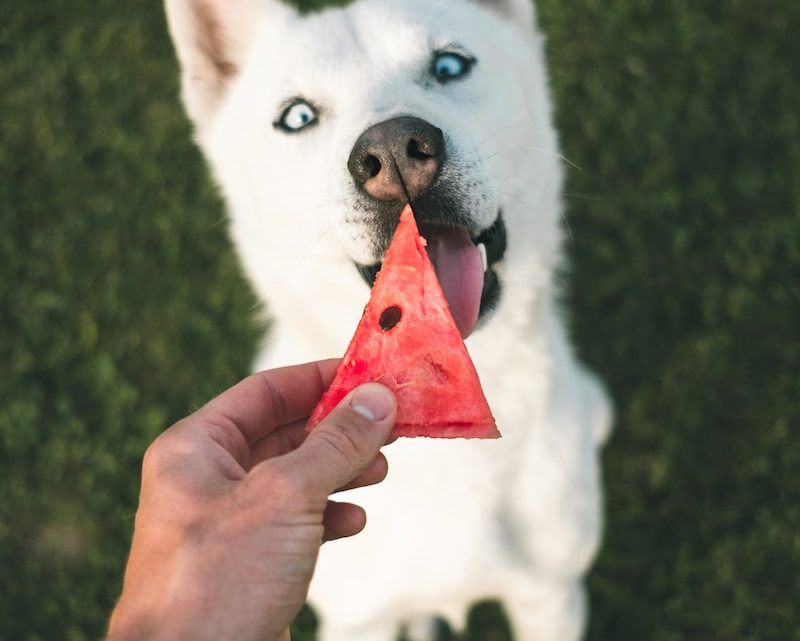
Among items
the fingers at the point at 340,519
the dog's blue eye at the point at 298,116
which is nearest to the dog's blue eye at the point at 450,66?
the dog's blue eye at the point at 298,116

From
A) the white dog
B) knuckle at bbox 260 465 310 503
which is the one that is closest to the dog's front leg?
the white dog

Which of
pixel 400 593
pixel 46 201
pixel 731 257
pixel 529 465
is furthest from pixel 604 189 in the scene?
pixel 46 201

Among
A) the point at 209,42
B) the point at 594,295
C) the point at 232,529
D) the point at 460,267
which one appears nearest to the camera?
the point at 232,529

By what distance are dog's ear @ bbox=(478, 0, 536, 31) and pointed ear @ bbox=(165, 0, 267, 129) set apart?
865 mm

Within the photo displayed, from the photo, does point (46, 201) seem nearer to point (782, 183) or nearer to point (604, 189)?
point (604, 189)

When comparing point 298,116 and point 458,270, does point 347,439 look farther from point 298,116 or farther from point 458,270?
point 298,116

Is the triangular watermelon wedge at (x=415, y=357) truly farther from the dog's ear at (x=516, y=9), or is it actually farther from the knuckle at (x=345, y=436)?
the dog's ear at (x=516, y=9)

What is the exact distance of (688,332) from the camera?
453 centimetres

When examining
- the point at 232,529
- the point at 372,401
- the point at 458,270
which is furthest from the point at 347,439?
the point at 458,270

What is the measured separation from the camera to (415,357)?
2100 mm

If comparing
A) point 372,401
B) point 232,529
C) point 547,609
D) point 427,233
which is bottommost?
point 547,609

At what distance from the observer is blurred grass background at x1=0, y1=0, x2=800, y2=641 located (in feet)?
13.5

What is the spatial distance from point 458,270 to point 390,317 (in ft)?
1.16

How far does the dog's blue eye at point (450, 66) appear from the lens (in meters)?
2.66
